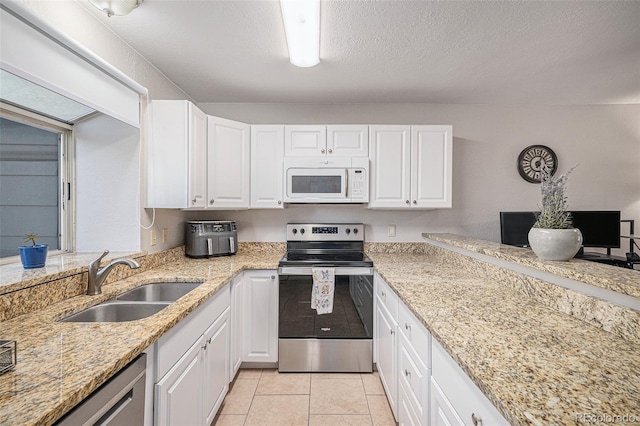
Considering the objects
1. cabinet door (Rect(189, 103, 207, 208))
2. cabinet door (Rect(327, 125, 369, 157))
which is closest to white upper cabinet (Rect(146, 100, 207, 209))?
cabinet door (Rect(189, 103, 207, 208))

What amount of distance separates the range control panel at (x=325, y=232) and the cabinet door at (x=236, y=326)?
0.74 m

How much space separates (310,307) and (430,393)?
1.26 meters

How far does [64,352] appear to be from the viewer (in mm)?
898

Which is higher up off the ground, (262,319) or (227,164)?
(227,164)

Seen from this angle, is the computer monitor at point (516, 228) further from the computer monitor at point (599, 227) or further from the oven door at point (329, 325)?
the oven door at point (329, 325)

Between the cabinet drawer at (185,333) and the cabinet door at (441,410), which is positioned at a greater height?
the cabinet drawer at (185,333)

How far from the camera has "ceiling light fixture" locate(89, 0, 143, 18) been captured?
4.66 feet

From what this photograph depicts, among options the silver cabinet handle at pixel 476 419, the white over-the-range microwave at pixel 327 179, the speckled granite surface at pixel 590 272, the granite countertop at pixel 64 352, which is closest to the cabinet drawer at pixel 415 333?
the silver cabinet handle at pixel 476 419

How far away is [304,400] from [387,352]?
2.19 feet

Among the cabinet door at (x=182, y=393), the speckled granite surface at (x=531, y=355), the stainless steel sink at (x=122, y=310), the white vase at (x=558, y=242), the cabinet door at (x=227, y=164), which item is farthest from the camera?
the cabinet door at (x=227, y=164)

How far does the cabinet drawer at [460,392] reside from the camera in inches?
30.7

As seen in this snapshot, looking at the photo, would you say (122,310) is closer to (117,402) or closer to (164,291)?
(164,291)

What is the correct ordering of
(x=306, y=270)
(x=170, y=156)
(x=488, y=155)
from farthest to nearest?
(x=488, y=155), (x=306, y=270), (x=170, y=156)

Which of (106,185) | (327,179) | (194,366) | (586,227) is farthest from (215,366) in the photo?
(586,227)
